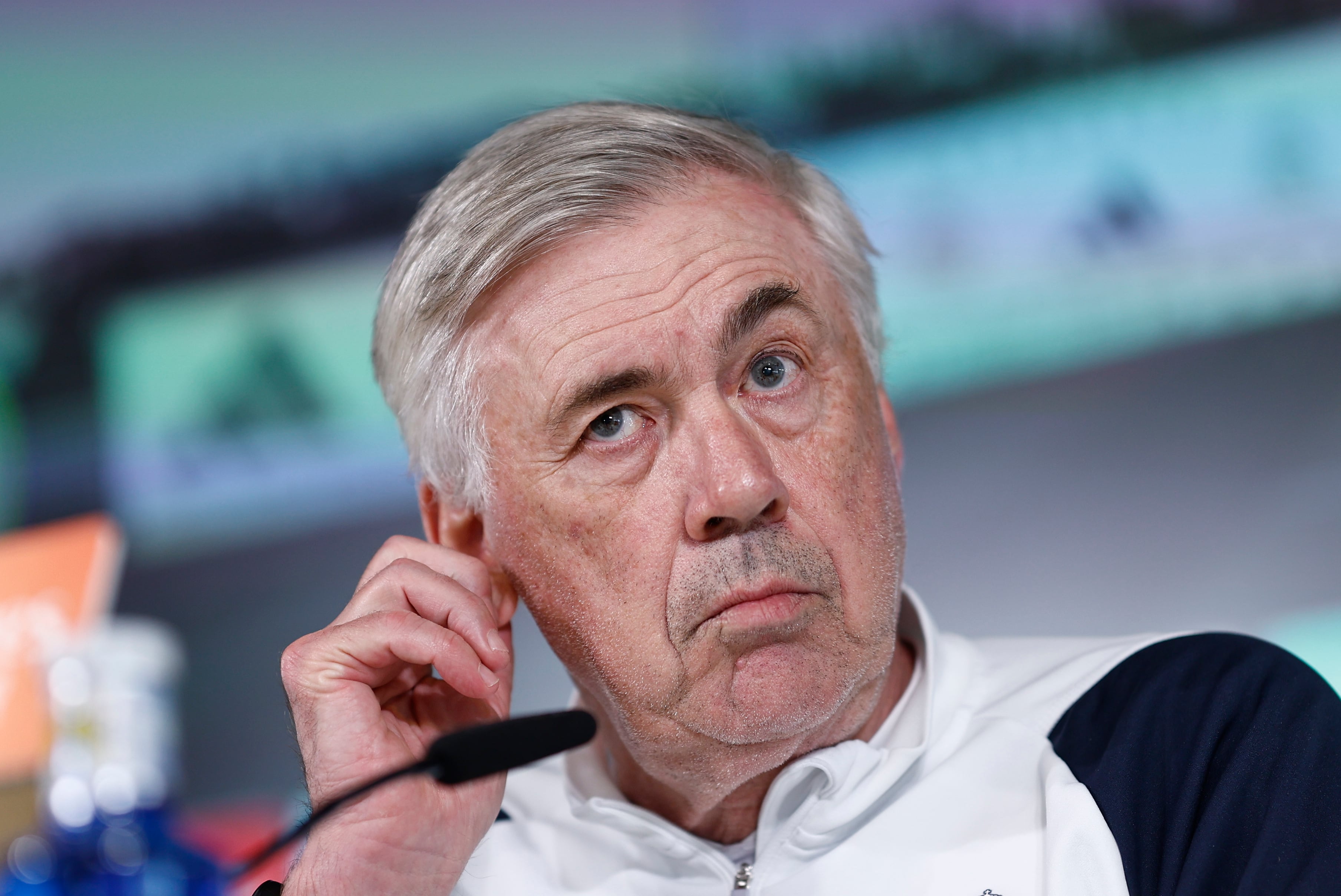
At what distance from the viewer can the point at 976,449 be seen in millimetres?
2965

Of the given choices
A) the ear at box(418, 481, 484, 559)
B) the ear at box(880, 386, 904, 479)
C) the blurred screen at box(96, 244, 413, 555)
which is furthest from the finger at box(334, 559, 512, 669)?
the blurred screen at box(96, 244, 413, 555)

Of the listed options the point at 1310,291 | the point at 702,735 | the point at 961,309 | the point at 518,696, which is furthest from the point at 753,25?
the point at 702,735

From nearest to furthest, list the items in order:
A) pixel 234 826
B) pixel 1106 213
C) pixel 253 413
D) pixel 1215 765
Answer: pixel 1215 765, pixel 1106 213, pixel 234 826, pixel 253 413

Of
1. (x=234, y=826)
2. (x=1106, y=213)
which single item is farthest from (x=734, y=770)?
(x=234, y=826)

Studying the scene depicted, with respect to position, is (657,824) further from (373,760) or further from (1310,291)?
(1310,291)

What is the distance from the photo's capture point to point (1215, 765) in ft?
4.31

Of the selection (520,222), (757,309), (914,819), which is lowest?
(914,819)

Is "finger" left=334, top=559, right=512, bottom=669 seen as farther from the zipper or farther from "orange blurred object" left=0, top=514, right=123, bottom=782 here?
"orange blurred object" left=0, top=514, right=123, bottom=782

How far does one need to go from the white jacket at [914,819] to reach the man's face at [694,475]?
109 mm

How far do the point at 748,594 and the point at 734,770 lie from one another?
9.6 inches

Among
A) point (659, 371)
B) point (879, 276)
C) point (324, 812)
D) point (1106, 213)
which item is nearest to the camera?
point (324, 812)

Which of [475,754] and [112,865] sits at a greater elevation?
[475,754]

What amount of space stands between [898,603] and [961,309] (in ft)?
5.44

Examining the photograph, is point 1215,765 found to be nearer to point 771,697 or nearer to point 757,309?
point 771,697
